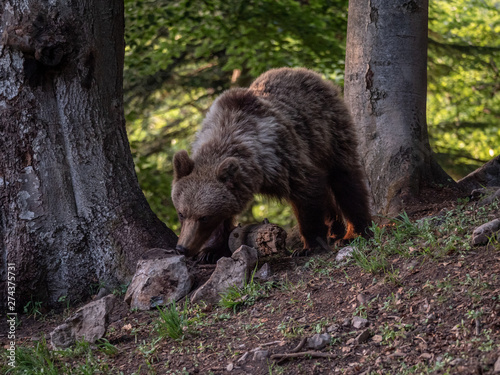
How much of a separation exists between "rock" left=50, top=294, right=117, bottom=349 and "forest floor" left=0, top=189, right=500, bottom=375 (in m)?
0.09

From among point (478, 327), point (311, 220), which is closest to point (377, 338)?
point (478, 327)

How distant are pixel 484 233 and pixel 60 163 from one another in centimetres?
346

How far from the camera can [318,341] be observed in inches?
127

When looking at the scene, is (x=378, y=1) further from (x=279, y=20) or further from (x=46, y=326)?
(x=46, y=326)

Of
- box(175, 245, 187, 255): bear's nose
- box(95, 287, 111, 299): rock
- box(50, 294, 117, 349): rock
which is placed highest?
box(175, 245, 187, 255): bear's nose

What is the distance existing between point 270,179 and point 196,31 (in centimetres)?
494

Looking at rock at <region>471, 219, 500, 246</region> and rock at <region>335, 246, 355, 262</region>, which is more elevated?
rock at <region>471, 219, 500, 246</region>

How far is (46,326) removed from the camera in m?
4.46

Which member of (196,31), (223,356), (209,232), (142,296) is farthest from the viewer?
(196,31)

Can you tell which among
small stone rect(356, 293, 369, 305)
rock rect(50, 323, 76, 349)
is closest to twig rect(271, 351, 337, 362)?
small stone rect(356, 293, 369, 305)

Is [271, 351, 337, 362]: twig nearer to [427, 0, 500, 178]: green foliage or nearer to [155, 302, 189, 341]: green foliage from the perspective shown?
[155, 302, 189, 341]: green foliage

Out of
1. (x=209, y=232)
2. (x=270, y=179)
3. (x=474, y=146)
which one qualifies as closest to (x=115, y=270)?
(x=209, y=232)

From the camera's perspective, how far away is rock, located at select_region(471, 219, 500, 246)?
3.70m

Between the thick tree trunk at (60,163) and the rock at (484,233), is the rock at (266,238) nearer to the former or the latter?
the thick tree trunk at (60,163)
